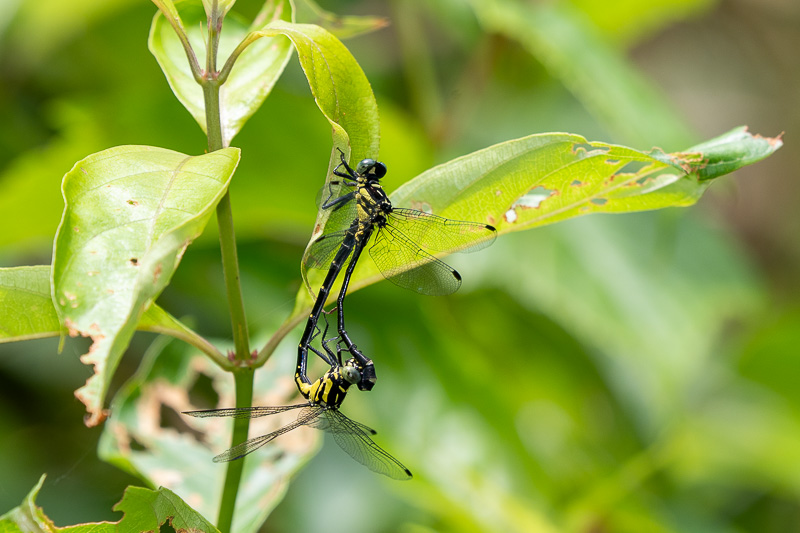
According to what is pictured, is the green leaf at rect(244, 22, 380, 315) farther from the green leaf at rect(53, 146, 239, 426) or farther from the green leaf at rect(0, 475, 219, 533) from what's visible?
the green leaf at rect(0, 475, 219, 533)

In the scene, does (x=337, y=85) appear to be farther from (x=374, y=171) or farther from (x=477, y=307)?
(x=477, y=307)

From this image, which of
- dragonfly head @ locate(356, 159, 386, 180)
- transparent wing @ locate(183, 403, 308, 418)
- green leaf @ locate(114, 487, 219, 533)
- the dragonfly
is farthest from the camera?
dragonfly head @ locate(356, 159, 386, 180)

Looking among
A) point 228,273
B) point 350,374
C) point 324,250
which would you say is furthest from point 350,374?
point 228,273

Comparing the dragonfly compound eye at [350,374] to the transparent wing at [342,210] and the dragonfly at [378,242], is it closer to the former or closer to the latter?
the dragonfly at [378,242]

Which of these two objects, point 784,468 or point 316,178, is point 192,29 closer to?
point 316,178

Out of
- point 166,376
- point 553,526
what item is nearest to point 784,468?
point 553,526

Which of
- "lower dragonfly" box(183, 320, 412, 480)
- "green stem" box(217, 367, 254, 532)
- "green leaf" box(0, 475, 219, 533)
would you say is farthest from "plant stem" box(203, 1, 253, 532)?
"lower dragonfly" box(183, 320, 412, 480)
